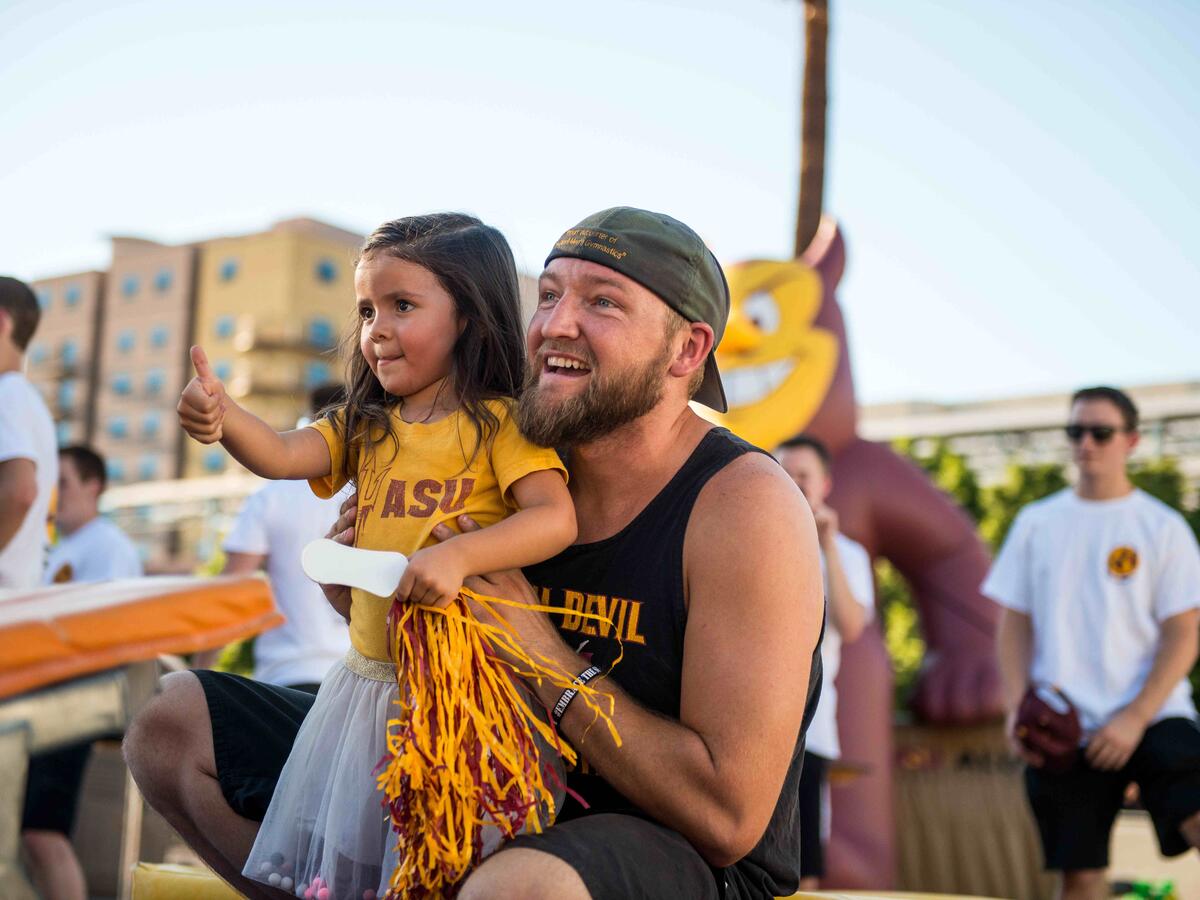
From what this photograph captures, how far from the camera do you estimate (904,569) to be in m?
7.33

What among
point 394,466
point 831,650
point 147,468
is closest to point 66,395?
point 147,468

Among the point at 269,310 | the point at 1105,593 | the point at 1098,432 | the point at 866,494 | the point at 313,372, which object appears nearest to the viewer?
the point at 1105,593

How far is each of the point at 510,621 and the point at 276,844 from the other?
0.55 metres

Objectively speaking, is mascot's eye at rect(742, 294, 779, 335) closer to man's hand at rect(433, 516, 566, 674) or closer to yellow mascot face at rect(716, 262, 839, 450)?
yellow mascot face at rect(716, 262, 839, 450)

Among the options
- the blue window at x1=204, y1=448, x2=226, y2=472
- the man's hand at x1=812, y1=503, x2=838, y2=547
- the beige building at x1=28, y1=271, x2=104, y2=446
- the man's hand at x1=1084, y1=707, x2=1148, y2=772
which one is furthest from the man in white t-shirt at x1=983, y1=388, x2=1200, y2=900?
the beige building at x1=28, y1=271, x2=104, y2=446

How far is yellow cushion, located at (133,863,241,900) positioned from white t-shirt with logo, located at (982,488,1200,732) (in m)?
2.89

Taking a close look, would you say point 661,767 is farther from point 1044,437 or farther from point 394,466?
point 1044,437

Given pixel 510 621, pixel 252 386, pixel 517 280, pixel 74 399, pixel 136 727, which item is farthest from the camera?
pixel 74 399

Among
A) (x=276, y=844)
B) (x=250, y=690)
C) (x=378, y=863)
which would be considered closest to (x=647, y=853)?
(x=378, y=863)

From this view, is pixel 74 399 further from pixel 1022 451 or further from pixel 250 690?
pixel 250 690

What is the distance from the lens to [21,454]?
380 cm

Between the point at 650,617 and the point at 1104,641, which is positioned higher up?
the point at 650,617

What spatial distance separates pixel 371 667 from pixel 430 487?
0.31m

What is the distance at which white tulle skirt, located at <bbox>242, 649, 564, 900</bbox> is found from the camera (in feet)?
6.60
